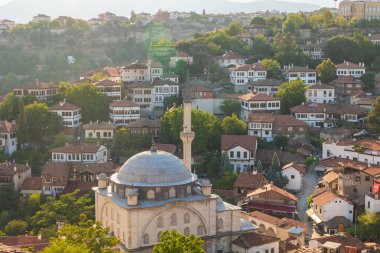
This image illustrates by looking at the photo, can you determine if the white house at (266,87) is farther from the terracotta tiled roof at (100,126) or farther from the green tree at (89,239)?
the green tree at (89,239)

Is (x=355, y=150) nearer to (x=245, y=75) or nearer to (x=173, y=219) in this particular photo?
(x=245, y=75)

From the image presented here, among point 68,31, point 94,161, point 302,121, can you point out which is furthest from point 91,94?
point 68,31

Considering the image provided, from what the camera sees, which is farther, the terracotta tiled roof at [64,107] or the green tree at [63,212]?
the terracotta tiled roof at [64,107]

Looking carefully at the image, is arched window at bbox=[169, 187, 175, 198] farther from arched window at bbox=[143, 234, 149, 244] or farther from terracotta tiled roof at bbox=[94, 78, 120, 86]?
terracotta tiled roof at bbox=[94, 78, 120, 86]

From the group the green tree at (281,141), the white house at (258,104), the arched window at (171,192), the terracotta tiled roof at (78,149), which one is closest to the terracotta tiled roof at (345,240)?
the arched window at (171,192)

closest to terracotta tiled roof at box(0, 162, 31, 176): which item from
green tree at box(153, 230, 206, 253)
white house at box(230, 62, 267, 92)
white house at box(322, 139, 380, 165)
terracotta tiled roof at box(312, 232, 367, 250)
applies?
white house at box(322, 139, 380, 165)

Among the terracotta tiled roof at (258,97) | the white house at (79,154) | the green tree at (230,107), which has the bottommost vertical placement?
the white house at (79,154)
